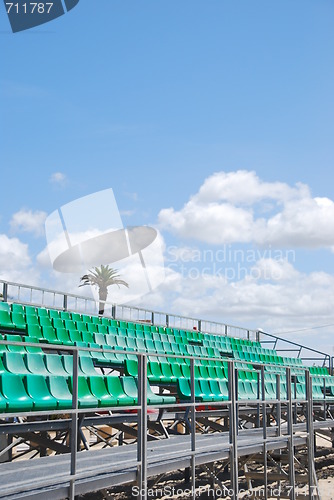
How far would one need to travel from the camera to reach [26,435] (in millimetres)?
6953

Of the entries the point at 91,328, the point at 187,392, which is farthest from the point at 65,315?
the point at 187,392

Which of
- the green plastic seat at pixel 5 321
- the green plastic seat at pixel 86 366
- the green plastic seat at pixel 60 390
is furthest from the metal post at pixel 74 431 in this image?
the green plastic seat at pixel 5 321

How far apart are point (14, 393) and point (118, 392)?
188 centimetres

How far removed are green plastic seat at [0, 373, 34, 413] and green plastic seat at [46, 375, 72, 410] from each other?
34cm

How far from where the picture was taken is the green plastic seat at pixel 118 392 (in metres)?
7.37

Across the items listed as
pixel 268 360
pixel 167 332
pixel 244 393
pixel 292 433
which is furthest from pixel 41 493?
pixel 268 360

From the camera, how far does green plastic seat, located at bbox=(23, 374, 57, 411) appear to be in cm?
597

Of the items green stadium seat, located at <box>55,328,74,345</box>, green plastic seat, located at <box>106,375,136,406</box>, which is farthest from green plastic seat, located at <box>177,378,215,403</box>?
green stadium seat, located at <box>55,328,74,345</box>

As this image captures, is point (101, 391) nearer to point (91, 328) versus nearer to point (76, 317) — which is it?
point (91, 328)

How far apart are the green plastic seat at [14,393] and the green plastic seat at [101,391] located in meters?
1.08

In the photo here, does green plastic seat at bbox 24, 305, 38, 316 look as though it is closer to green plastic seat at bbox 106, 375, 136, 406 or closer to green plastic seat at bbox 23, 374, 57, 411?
green plastic seat at bbox 106, 375, 136, 406

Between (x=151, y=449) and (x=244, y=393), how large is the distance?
442cm

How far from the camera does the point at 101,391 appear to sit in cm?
721

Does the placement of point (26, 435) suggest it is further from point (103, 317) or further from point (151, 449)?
point (103, 317)
